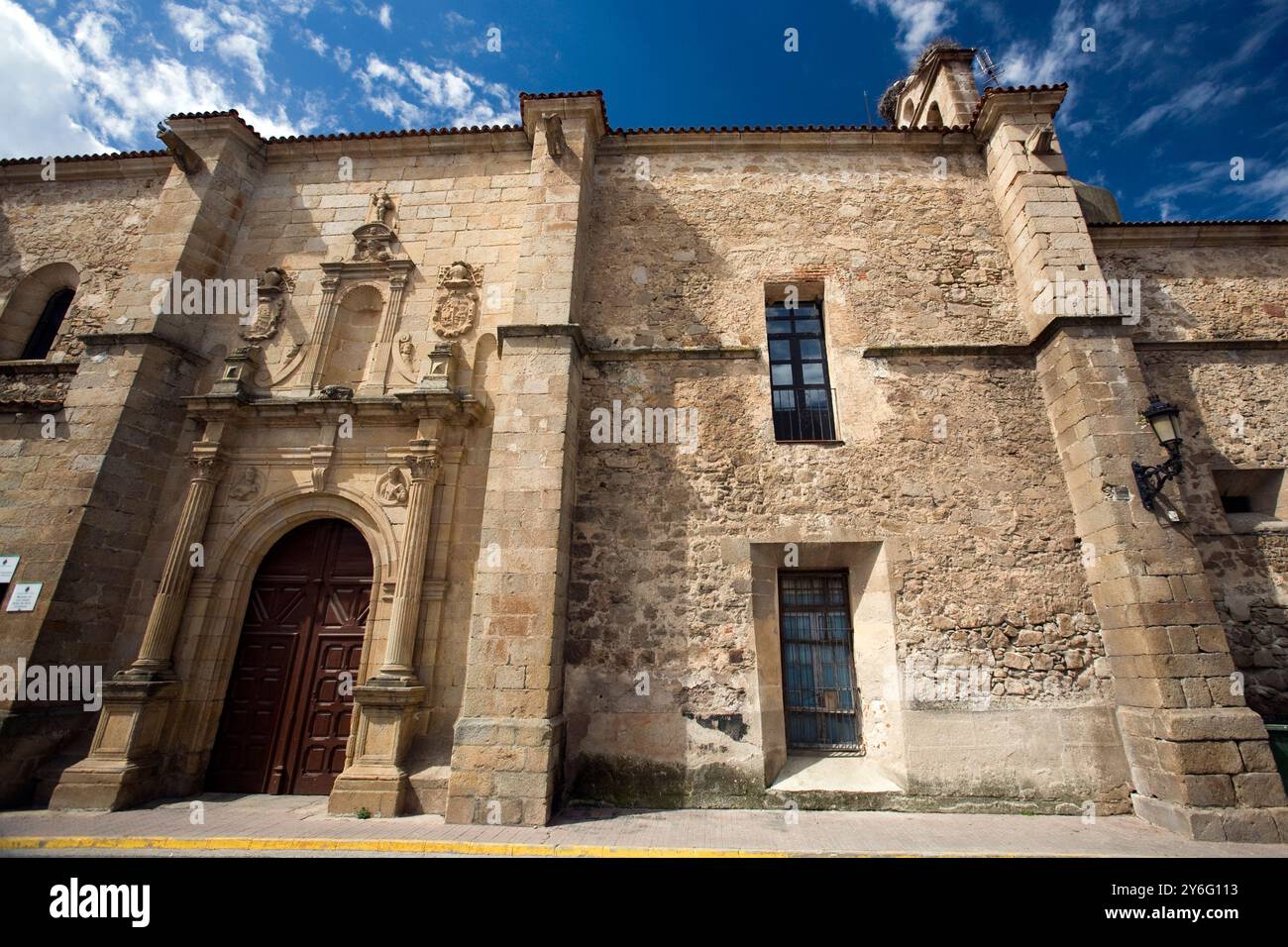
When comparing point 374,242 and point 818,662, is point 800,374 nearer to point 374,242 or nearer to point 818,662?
point 818,662

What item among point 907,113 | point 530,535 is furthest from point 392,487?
point 907,113

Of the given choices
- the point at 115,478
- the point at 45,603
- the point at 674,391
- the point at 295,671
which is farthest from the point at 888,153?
the point at 45,603

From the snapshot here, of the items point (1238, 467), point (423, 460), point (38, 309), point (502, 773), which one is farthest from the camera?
point (38, 309)

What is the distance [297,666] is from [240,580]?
1.29 meters

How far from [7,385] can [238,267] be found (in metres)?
3.63

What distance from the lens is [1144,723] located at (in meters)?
5.01

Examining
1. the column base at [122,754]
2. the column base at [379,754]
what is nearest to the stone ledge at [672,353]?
the column base at [379,754]

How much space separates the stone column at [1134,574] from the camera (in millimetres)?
4594

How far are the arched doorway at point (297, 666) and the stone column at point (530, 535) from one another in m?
1.96

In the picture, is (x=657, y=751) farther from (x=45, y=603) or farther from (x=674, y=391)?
(x=45, y=603)

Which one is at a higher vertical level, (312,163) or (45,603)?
(312,163)

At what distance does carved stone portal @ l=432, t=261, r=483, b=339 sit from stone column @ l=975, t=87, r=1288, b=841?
7.49 m

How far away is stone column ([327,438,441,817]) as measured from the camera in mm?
5031

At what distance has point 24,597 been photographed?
5.82 metres
